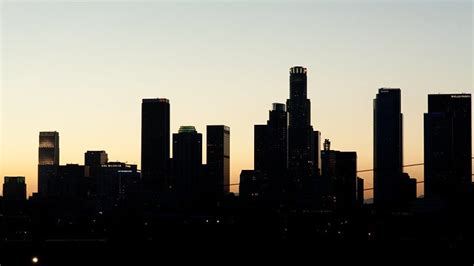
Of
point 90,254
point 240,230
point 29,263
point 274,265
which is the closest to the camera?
point 29,263

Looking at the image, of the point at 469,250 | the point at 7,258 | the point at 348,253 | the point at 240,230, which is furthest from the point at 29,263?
the point at 240,230

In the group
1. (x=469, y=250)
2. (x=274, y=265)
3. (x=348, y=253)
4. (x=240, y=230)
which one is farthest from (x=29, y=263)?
(x=240, y=230)

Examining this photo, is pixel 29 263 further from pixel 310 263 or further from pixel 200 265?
pixel 310 263

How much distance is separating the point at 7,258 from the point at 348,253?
1547 inches

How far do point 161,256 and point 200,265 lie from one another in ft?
30.4

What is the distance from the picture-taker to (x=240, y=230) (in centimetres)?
19875

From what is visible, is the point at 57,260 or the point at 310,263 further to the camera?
the point at 310,263

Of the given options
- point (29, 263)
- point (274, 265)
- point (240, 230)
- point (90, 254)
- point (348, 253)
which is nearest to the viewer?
point (29, 263)

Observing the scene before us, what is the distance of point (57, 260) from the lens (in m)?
89.9

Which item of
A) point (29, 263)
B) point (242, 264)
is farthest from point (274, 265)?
point (29, 263)

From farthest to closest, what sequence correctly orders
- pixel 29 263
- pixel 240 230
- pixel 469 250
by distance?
1. pixel 240 230
2. pixel 469 250
3. pixel 29 263

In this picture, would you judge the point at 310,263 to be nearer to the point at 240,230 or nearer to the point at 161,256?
the point at 161,256

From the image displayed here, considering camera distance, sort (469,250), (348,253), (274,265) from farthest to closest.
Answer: (469,250) < (348,253) < (274,265)

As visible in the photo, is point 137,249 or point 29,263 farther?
point 137,249
